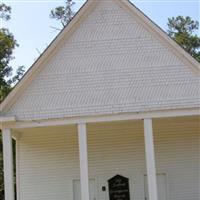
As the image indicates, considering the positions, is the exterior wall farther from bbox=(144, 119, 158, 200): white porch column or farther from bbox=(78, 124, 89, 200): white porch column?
bbox=(78, 124, 89, 200): white porch column

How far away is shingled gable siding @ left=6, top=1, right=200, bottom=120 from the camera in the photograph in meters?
18.1

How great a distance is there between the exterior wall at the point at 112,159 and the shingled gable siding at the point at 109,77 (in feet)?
9.65

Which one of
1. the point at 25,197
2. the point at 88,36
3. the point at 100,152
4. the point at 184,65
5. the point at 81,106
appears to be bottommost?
the point at 25,197

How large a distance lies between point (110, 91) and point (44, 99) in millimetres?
2372

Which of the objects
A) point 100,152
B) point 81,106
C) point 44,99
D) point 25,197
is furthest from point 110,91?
point 25,197

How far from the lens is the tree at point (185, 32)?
137 feet

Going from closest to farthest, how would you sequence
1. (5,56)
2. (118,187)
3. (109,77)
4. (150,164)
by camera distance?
(150,164) < (109,77) < (118,187) < (5,56)

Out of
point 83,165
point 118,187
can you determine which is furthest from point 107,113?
point 118,187

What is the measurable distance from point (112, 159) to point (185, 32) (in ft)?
80.6

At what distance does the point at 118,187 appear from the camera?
2109 centimetres

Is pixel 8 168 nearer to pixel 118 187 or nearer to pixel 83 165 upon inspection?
pixel 83 165

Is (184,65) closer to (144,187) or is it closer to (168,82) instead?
(168,82)

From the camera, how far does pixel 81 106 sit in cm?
1817

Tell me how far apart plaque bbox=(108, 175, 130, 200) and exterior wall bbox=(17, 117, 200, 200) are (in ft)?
0.67
